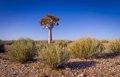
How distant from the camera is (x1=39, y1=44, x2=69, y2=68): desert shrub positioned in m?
10.5

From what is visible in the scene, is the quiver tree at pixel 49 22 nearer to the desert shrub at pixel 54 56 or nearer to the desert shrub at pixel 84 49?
the desert shrub at pixel 84 49

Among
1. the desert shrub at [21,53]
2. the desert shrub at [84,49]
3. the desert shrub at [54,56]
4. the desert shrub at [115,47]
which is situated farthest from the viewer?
the desert shrub at [115,47]

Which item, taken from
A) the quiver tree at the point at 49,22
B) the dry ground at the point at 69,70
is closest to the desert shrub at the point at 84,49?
the dry ground at the point at 69,70

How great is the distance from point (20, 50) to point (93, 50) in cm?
396

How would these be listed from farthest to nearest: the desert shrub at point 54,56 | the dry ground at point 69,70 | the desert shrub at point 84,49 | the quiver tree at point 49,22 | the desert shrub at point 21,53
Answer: the quiver tree at point 49,22
the desert shrub at point 84,49
the desert shrub at point 21,53
the desert shrub at point 54,56
the dry ground at point 69,70

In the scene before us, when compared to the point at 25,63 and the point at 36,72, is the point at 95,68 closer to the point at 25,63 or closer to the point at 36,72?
the point at 36,72

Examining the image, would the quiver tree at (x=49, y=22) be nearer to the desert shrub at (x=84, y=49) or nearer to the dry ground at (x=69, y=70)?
the desert shrub at (x=84, y=49)


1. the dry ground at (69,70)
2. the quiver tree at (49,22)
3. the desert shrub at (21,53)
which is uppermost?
the quiver tree at (49,22)

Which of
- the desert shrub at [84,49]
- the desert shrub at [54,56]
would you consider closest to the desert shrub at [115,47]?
the desert shrub at [84,49]

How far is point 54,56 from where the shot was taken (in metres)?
10.6

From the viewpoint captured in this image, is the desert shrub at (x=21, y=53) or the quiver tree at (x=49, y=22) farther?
the quiver tree at (x=49, y=22)

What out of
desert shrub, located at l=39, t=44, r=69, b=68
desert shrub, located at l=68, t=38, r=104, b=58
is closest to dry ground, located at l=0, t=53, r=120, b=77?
desert shrub, located at l=39, t=44, r=69, b=68

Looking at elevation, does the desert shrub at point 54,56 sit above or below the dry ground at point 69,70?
above

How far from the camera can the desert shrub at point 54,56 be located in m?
10.5
